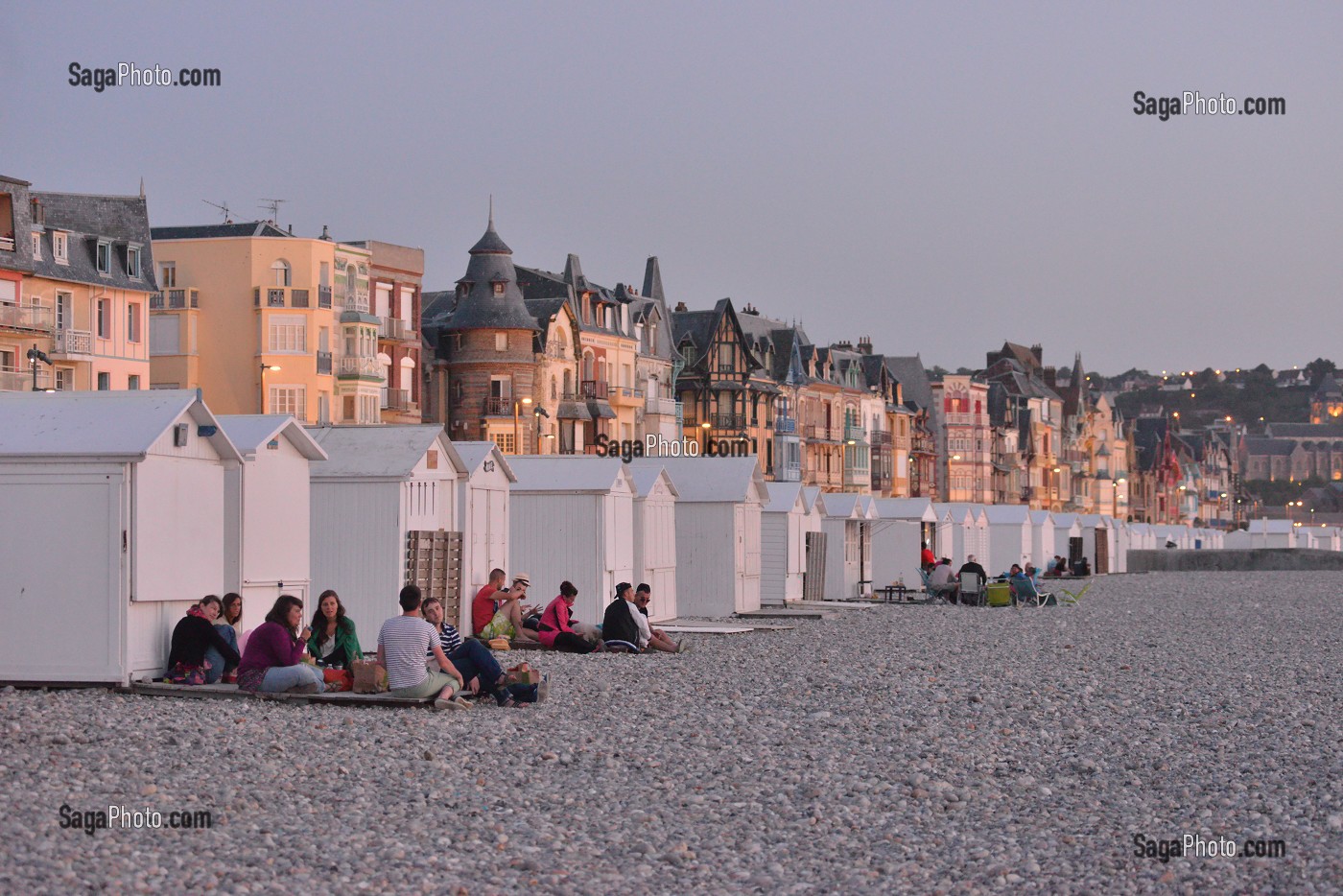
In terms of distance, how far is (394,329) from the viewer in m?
66.6

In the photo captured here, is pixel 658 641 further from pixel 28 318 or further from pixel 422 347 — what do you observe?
pixel 422 347

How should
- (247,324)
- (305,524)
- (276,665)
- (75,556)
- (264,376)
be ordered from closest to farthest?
(75,556) → (276,665) → (305,524) → (264,376) → (247,324)

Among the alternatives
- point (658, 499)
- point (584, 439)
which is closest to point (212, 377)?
point (584, 439)

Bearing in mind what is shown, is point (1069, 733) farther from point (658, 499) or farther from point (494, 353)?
point (494, 353)

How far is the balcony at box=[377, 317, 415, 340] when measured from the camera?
6600 cm

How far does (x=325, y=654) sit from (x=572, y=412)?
53.9 meters

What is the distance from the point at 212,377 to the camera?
204 feet

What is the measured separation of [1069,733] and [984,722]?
102 centimetres

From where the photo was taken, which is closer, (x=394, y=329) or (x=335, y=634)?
(x=335, y=634)

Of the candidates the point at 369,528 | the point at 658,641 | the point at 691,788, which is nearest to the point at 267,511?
the point at 369,528

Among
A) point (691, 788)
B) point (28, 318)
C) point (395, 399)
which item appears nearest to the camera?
point (691, 788)

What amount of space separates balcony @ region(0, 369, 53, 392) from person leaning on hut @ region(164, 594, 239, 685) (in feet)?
118

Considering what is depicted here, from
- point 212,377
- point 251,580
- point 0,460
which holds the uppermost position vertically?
point 212,377

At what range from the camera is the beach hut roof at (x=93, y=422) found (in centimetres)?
1733
